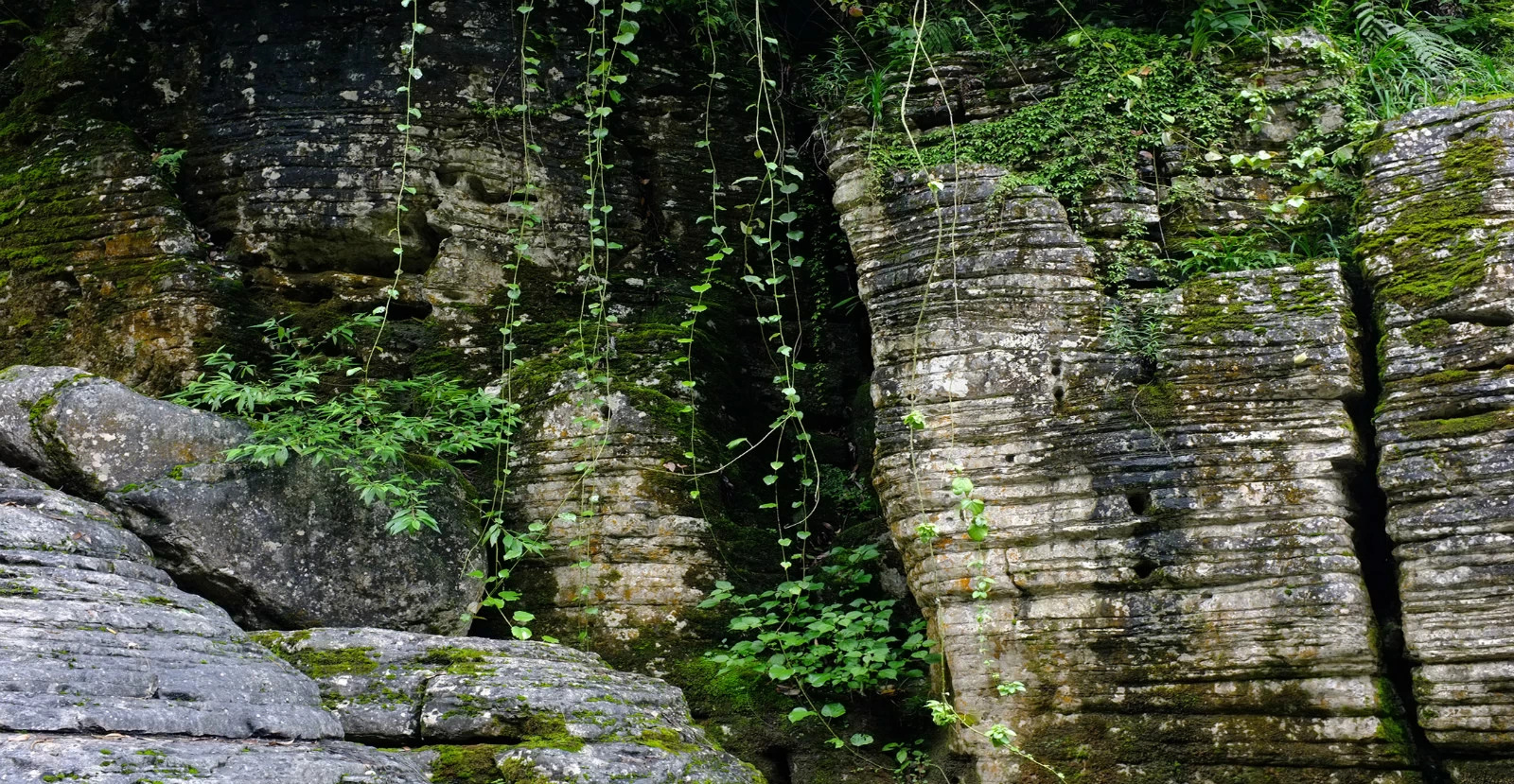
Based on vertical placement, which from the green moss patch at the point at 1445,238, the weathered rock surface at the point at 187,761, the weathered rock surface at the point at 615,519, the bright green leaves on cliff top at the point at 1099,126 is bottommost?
the weathered rock surface at the point at 187,761

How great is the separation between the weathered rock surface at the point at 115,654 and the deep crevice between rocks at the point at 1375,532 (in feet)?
12.4

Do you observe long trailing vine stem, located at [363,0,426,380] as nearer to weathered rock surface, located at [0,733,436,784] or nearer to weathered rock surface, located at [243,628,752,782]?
weathered rock surface, located at [243,628,752,782]

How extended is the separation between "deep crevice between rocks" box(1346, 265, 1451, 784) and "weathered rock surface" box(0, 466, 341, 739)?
3.79 m

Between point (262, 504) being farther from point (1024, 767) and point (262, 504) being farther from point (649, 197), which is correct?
point (1024, 767)

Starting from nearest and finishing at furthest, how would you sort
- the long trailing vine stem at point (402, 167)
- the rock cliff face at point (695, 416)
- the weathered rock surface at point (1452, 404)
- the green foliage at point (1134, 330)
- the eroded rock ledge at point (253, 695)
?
the eroded rock ledge at point (253, 695)
the rock cliff face at point (695, 416)
the weathered rock surface at point (1452, 404)
the green foliage at point (1134, 330)
the long trailing vine stem at point (402, 167)

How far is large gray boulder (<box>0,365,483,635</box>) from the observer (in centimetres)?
477

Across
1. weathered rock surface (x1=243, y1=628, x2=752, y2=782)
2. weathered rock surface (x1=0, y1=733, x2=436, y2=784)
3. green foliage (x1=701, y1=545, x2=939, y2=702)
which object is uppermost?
green foliage (x1=701, y1=545, x2=939, y2=702)

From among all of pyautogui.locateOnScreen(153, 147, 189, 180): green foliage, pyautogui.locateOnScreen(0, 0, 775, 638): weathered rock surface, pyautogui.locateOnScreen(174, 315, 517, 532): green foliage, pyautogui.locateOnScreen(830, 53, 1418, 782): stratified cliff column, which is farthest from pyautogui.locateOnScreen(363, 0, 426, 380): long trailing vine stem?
pyautogui.locateOnScreen(830, 53, 1418, 782): stratified cliff column

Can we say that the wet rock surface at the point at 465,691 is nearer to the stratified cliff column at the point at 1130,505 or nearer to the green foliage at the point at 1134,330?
the stratified cliff column at the point at 1130,505

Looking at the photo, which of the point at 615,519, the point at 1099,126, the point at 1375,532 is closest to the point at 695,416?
the point at 615,519

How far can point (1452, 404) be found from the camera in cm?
447

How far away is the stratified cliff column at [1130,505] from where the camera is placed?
450 centimetres

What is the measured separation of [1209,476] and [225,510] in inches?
156

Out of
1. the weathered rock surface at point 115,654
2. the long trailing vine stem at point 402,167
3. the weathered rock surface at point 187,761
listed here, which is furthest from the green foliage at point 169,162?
the weathered rock surface at point 187,761
